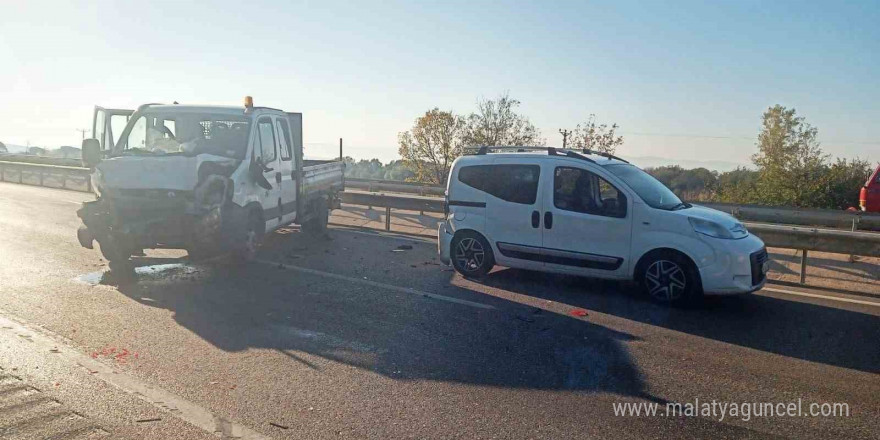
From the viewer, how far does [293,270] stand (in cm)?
970

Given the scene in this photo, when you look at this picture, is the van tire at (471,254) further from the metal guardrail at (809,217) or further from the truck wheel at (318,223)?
the metal guardrail at (809,217)

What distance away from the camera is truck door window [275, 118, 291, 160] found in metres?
11.1

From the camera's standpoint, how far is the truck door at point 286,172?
11.0 meters

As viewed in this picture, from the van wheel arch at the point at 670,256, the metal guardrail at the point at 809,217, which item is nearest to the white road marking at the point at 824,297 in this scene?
the van wheel arch at the point at 670,256

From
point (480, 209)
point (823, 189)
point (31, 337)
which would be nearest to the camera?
point (31, 337)

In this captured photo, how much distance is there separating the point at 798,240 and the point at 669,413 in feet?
20.3

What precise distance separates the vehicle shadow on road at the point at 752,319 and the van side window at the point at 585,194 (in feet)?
3.41

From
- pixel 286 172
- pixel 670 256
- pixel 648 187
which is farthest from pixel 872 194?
pixel 286 172

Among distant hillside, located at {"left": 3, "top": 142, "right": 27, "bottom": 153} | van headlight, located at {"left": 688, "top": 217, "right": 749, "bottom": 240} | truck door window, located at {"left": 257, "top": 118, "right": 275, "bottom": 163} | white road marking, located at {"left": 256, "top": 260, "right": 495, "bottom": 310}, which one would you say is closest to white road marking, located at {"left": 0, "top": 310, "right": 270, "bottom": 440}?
white road marking, located at {"left": 256, "top": 260, "right": 495, "bottom": 310}

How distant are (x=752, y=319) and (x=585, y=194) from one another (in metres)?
2.39

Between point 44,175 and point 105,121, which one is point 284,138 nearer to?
point 105,121

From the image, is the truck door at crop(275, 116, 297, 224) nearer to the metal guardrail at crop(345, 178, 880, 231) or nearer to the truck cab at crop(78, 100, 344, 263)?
the truck cab at crop(78, 100, 344, 263)

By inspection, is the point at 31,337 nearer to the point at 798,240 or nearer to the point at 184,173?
the point at 184,173

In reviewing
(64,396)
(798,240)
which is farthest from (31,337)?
(798,240)
